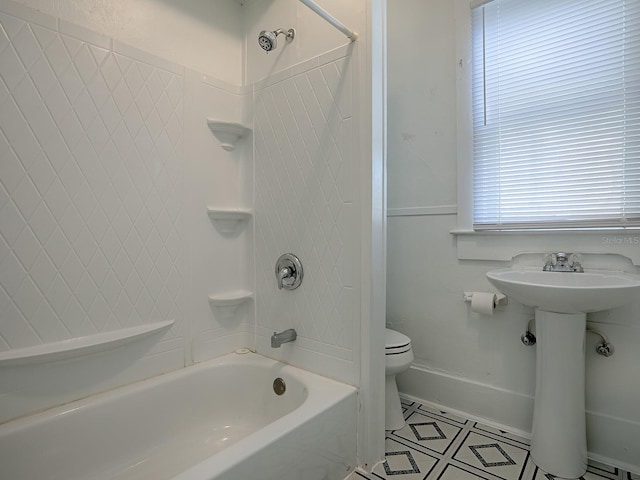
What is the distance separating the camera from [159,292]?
5.16 feet

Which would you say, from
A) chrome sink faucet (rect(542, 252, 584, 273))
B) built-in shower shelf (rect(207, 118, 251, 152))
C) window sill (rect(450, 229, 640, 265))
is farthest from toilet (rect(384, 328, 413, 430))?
built-in shower shelf (rect(207, 118, 251, 152))

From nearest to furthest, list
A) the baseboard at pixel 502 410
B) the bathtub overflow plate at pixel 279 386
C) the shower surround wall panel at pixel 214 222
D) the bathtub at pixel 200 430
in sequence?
the bathtub at pixel 200 430 → the baseboard at pixel 502 410 → the bathtub overflow plate at pixel 279 386 → the shower surround wall panel at pixel 214 222

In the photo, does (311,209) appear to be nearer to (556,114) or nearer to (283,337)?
(283,337)

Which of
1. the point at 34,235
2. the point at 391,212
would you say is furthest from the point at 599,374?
the point at 34,235

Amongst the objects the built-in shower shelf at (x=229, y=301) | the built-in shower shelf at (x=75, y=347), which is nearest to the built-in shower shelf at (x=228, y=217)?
the built-in shower shelf at (x=229, y=301)

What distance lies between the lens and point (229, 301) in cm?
180

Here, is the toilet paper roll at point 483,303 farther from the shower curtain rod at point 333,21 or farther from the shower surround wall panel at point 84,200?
the shower surround wall panel at point 84,200

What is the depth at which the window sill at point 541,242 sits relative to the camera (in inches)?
56.7

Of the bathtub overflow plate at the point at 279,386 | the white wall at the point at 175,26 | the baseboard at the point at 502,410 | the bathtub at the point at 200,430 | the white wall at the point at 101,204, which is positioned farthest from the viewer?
the bathtub overflow plate at the point at 279,386

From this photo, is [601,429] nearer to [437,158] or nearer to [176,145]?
[437,158]

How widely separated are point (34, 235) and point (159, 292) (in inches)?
20.4

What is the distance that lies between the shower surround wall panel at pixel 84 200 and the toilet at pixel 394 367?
40.1 inches

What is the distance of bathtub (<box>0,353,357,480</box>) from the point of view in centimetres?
108

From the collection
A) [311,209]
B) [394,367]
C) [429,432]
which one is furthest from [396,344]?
[311,209]
